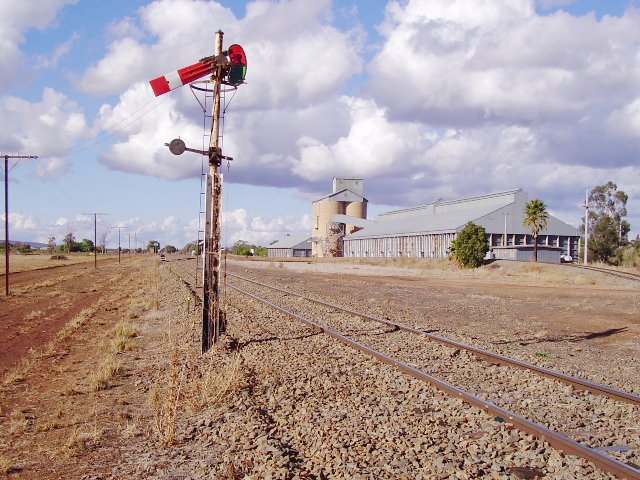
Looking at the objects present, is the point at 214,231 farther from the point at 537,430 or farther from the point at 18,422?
the point at 537,430

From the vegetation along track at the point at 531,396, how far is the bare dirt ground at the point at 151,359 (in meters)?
1.15

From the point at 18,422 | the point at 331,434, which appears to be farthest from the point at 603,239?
the point at 18,422

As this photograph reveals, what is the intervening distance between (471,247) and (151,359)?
4867cm

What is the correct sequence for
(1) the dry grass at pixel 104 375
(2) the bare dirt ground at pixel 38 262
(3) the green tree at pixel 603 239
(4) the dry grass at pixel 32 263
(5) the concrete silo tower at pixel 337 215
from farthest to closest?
(5) the concrete silo tower at pixel 337 215
(3) the green tree at pixel 603 239
(2) the bare dirt ground at pixel 38 262
(4) the dry grass at pixel 32 263
(1) the dry grass at pixel 104 375

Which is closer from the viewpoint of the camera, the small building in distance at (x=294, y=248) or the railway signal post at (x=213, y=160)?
the railway signal post at (x=213, y=160)

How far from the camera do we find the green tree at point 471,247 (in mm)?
59438

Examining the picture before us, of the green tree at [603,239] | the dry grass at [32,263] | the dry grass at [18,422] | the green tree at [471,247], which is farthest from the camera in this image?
the green tree at [603,239]

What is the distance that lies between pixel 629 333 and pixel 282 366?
11.7m

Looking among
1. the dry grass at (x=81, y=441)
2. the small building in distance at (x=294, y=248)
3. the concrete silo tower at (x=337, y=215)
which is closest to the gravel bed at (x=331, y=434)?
the dry grass at (x=81, y=441)

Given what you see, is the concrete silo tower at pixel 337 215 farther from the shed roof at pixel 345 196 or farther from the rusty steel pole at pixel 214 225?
the rusty steel pole at pixel 214 225

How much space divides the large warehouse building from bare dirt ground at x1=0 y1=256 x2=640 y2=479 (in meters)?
41.7

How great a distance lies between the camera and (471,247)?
5950 cm

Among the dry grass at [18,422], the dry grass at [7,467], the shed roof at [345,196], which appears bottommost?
the dry grass at [18,422]

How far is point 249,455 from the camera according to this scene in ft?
22.3
